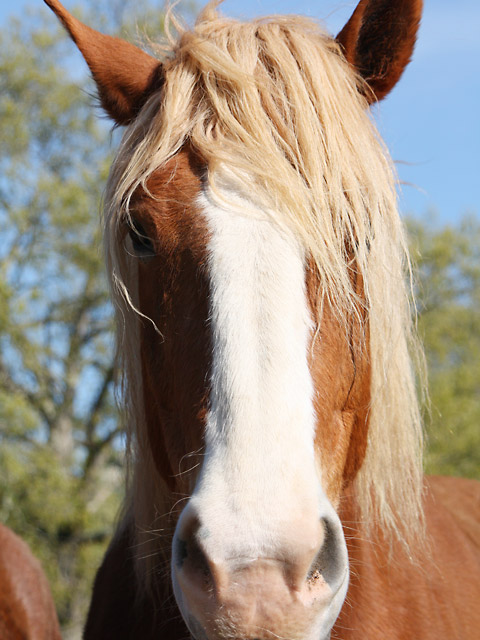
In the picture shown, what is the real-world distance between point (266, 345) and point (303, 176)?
2.18ft

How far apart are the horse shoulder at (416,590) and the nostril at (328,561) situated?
656mm

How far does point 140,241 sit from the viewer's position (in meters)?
2.10

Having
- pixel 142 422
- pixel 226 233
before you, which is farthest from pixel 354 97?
pixel 142 422

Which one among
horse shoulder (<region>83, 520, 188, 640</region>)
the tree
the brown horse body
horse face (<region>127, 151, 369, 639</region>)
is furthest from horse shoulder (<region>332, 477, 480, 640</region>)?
the tree

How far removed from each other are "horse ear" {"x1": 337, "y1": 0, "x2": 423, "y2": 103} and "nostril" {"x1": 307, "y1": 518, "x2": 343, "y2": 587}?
5.15 feet

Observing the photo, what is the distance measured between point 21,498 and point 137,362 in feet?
39.4

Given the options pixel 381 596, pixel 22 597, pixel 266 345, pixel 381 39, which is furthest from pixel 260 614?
pixel 22 597

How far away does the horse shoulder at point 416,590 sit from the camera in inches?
85.5

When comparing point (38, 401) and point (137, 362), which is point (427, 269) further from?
point (137, 362)

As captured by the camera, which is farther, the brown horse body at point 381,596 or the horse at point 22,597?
the horse at point 22,597

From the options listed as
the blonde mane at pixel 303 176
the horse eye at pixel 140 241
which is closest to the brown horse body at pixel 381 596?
the blonde mane at pixel 303 176

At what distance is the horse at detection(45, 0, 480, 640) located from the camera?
1474 mm

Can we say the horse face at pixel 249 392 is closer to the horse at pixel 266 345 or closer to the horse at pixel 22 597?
the horse at pixel 266 345

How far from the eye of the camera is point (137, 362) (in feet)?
7.73
